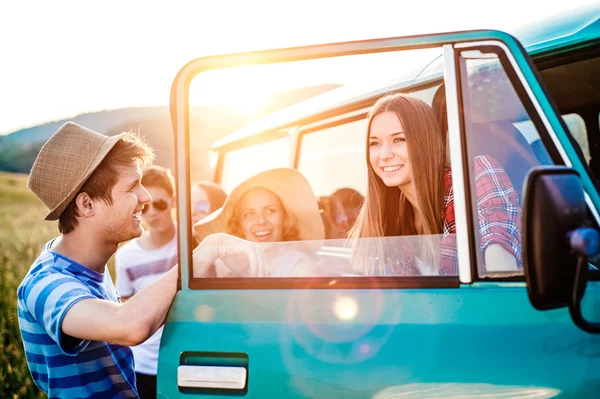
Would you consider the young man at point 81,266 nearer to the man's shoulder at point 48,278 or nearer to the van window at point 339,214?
the man's shoulder at point 48,278

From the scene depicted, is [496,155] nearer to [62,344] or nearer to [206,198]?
[62,344]

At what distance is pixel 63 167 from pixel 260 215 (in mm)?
1223

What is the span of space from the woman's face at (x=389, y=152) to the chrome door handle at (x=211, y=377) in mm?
1050

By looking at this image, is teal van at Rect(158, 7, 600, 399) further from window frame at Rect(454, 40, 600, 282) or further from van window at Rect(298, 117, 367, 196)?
van window at Rect(298, 117, 367, 196)

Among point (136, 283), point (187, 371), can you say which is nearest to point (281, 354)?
point (187, 371)

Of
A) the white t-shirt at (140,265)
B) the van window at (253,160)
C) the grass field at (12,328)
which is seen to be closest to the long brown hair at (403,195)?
the van window at (253,160)

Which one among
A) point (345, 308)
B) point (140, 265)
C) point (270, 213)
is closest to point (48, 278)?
point (345, 308)

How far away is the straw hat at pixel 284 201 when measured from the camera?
303 cm

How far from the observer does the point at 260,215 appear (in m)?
3.17

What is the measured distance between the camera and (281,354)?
5.56ft

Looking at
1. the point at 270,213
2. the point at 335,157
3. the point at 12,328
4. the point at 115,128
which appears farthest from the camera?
the point at 115,128

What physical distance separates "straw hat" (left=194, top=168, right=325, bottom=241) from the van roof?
0.59 m

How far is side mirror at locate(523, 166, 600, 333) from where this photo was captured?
4.28 feet

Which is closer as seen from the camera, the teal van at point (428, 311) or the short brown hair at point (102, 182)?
the teal van at point (428, 311)
